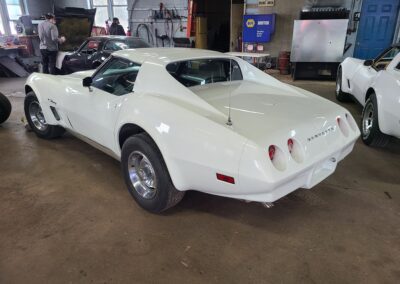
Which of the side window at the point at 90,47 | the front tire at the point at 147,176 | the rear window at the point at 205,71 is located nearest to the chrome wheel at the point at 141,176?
the front tire at the point at 147,176

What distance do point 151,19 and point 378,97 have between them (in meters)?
12.8

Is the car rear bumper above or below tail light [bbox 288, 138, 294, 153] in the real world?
below

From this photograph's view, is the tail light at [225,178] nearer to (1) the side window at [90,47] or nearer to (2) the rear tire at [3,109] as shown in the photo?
(2) the rear tire at [3,109]

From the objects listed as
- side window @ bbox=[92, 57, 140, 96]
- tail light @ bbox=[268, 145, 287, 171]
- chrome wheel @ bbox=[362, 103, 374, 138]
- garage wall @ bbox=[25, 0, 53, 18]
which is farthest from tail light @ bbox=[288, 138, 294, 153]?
garage wall @ bbox=[25, 0, 53, 18]

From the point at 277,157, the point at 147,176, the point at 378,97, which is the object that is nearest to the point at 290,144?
the point at 277,157

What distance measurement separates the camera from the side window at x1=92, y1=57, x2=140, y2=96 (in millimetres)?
2832

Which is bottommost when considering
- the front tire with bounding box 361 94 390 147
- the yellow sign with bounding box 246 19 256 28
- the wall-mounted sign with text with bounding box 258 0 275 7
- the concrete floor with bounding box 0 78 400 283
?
the concrete floor with bounding box 0 78 400 283

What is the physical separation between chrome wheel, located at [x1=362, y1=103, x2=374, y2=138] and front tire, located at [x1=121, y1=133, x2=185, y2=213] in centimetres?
302

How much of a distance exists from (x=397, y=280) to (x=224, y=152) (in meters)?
1.38

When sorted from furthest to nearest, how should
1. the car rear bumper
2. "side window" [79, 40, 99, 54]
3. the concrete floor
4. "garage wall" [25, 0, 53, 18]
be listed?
1. "garage wall" [25, 0, 53, 18]
2. "side window" [79, 40, 99, 54]
3. the concrete floor
4. the car rear bumper

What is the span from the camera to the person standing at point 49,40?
791cm

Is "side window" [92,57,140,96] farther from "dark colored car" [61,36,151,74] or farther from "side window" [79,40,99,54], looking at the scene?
"side window" [79,40,99,54]

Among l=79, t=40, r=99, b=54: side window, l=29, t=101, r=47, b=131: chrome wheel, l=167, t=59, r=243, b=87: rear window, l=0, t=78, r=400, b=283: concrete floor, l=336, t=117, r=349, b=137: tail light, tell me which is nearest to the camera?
l=0, t=78, r=400, b=283: concrete floor

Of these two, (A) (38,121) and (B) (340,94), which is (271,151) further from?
(B) (340,94)
